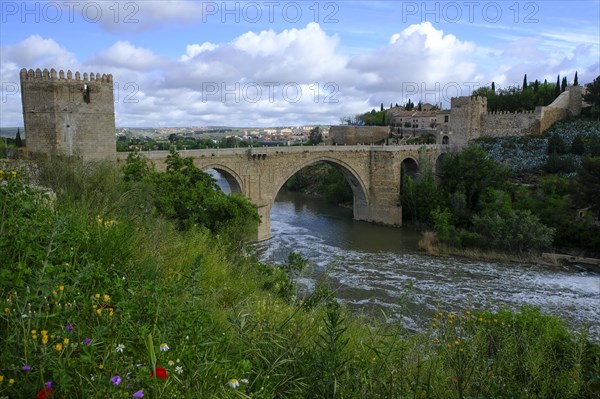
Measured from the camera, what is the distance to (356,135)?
43156 mm

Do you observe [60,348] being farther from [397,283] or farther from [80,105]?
[397,283]

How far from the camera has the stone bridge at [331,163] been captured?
21484 mm

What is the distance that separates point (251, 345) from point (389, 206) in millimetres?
25784

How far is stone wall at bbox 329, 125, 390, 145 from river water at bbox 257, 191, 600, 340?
696 inches

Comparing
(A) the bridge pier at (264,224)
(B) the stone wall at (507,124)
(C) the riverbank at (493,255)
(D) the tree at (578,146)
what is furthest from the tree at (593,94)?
(A) the bridge pier at (264,224)

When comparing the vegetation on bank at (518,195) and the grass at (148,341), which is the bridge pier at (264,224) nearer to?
the vegetation on bank at (518,195)

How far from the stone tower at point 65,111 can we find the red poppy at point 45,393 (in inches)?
447

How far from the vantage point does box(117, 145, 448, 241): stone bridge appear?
21484 millimetres

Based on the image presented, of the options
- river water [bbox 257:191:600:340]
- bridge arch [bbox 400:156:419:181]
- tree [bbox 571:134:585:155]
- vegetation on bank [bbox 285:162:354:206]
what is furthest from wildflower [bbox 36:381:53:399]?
tree [bbox 571:134:585:155]

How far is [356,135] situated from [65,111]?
32538 millimetres

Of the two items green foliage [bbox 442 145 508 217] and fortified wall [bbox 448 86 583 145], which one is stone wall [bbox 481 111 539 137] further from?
green foliage [bbox 442 145 508 217]

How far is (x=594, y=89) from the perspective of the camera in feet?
116

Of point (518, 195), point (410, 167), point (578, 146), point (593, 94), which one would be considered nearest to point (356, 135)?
point (410, 167)

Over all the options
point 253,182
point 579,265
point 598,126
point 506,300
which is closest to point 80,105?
point 253,182
